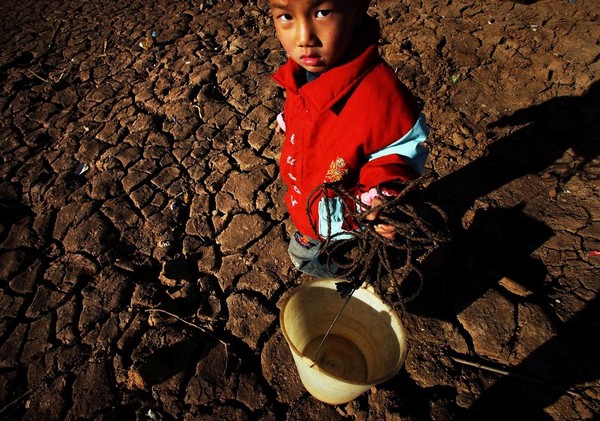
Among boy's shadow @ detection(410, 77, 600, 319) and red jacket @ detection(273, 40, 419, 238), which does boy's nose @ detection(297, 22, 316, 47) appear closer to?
red jacket @ detection(273, 40, 419, 238)

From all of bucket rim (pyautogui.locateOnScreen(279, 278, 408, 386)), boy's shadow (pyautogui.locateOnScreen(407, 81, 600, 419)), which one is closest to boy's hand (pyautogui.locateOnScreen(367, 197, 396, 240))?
bucket rim (pyautogui.locateOnScreen(279, 278, 408, 386))

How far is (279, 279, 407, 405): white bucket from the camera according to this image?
1563 mm

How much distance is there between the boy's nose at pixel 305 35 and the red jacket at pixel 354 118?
172mm

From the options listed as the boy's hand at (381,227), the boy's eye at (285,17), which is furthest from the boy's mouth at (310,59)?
the boy's hand at (381,227)

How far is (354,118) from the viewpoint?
4.64 feet

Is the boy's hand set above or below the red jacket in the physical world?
below

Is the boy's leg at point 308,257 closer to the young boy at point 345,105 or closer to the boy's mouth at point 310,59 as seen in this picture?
the young boy at point 345,105

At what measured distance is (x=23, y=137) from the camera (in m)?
3.61

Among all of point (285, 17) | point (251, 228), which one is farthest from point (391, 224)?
point (251, 228)

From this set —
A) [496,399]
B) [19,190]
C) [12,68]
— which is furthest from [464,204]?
[12,68]

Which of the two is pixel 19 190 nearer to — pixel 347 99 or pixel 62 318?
pixel 62 318

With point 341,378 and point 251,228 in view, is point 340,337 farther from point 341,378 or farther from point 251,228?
point 251,228

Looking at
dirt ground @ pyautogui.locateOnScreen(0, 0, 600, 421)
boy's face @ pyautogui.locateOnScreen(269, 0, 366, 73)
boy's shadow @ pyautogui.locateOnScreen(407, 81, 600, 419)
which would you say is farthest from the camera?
dirt ground @ pyautogui.locateOnScreen(0, 0, 600, 421)

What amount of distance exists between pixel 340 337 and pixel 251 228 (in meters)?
1.06
